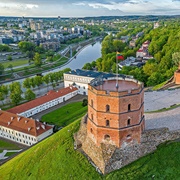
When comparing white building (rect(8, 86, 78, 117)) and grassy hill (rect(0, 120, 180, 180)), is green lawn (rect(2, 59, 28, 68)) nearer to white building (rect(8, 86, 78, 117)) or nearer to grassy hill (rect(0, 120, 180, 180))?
white building (rect(8, 86, 78, 117))

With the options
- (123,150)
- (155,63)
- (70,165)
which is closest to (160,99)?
(123,150)

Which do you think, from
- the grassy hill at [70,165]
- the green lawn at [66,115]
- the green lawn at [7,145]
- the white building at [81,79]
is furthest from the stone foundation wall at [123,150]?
the white building at [81,79]

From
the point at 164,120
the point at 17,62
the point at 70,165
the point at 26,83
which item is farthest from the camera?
the point at 17,62

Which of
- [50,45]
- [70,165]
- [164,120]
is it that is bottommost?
[50,45]

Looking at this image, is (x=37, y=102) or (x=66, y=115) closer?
(x=66, y=115)

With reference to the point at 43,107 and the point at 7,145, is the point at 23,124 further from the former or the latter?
the point at 43,107

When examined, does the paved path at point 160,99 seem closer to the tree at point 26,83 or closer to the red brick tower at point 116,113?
the red brick tower at point 116,113

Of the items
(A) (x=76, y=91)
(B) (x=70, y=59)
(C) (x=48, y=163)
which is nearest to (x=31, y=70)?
(B) (x=70, y=59)
